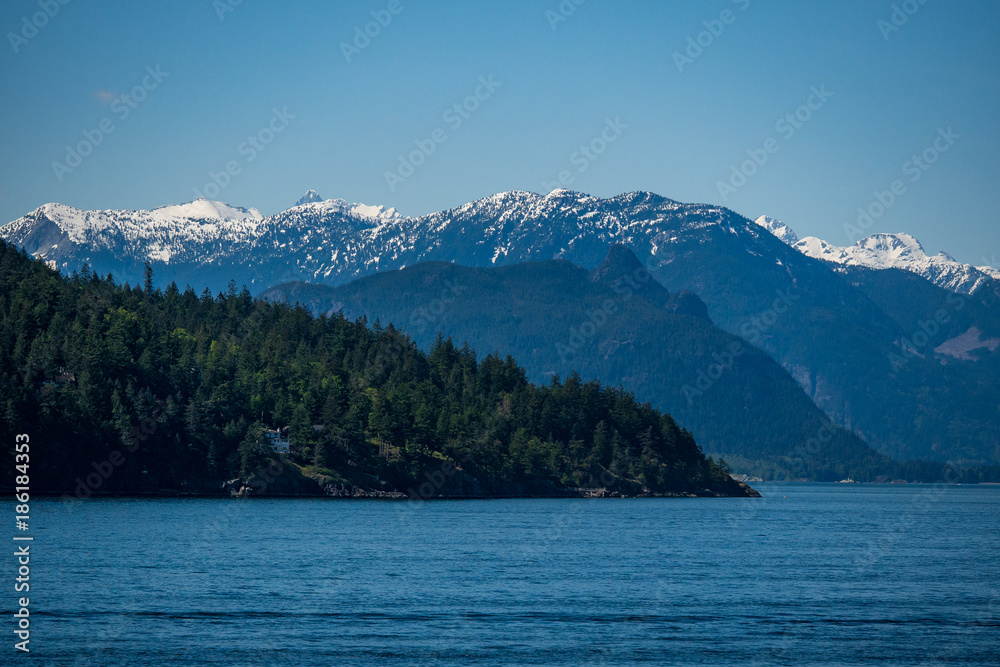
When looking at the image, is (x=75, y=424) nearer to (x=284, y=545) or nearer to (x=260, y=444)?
(x=260, y=444)

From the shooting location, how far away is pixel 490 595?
75.2 metres

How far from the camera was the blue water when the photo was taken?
5728cm

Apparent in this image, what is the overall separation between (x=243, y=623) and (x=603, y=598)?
24.9m

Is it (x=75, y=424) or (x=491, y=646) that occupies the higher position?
(x=75, y=424)

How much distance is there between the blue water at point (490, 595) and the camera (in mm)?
57281

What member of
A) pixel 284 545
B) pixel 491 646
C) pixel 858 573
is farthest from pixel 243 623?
pixel 858 573

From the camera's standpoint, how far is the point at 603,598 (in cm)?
7462

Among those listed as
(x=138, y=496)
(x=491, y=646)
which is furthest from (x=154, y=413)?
(x=491, y=646)

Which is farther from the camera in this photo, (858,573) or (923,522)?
(923,522)

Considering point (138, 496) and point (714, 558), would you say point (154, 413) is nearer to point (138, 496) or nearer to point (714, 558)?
point (138, 496)

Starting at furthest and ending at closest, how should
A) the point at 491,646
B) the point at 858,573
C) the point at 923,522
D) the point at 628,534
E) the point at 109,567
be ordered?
the point at 923,522 < the point at 628,534 < the point at 858,573 < the point at 109,567 < the point at 491,646

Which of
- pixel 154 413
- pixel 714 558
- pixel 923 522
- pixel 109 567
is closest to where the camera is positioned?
pixel 109 567

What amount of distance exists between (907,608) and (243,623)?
42692 mm

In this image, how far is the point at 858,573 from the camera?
90.5 metres
